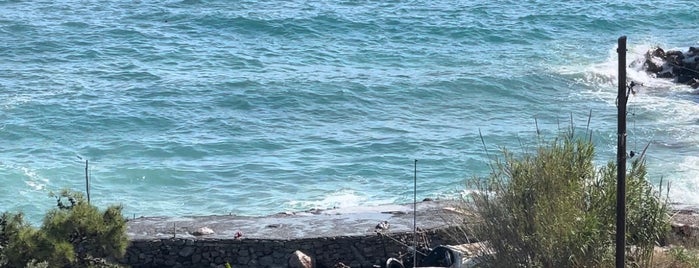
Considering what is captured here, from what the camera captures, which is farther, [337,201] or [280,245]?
[337,201]

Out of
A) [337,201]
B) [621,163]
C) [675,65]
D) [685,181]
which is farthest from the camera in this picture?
[675,65]

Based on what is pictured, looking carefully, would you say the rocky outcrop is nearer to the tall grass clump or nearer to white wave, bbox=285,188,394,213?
white wave, bbox=285,188,394,213

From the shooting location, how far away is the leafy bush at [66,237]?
41.5 ft

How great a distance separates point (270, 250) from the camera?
62.9ft

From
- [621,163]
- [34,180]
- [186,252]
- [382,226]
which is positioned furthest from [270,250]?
[34,180]

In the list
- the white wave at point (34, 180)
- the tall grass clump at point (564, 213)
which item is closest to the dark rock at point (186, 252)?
the tall grass clump at point (564, 213)

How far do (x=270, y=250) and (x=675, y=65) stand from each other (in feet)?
72.3

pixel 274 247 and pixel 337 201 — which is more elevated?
pixel 337 201

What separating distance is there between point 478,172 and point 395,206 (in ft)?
18.2

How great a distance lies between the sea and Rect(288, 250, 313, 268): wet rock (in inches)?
112

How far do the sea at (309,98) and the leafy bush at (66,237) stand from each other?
551 cm

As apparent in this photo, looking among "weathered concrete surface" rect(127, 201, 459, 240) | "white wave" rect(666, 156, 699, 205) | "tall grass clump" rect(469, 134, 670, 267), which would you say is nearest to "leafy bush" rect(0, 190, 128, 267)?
"tall grass clump" rect(469, 134, 670, 267)

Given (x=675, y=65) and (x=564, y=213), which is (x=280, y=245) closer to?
(x=564, y=213)

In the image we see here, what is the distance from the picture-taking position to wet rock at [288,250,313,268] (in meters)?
18.7
